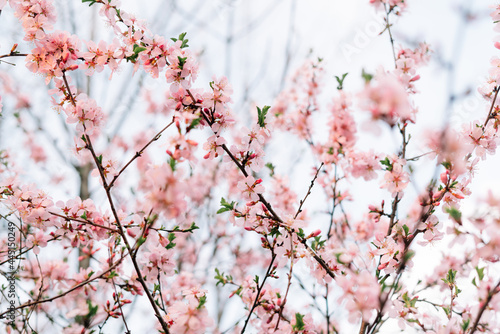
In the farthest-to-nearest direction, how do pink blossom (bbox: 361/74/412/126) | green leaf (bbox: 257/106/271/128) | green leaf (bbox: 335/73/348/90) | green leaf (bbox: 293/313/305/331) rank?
green leaf (bbox: 335/73/348/90)
green leaf (bbox: 257/106/271/128)
green leaf (bbox: 293/313/305/331)
pink blossom (bbox: 361/74/412/126)

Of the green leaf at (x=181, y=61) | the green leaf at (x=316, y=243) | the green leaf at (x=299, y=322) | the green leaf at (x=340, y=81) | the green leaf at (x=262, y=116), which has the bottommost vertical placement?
the green leaf at (x=299, y=322)

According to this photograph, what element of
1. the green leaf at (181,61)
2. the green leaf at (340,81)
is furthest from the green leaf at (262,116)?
the green leaf at (340,81)

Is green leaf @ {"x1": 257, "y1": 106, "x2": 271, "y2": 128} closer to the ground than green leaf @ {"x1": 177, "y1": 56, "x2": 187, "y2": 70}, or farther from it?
closer to the ground

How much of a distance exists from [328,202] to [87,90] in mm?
4317

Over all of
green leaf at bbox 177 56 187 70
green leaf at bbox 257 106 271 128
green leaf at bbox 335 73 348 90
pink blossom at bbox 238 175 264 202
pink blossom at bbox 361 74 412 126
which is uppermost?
green leaf at bbox 335 73 348 90

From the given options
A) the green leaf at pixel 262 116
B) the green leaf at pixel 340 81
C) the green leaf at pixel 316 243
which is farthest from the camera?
the green leaf at pixel 340 81

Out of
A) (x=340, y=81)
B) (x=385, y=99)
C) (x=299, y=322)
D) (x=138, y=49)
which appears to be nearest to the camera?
(x=385, y=99)

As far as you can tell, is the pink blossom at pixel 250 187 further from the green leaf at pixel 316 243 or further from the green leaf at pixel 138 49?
the green leaf at pixel 138 49

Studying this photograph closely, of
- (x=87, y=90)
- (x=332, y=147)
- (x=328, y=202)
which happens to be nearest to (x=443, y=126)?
(x=332, y=147)

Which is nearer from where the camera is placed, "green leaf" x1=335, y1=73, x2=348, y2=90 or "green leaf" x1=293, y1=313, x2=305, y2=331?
"green leaf" x1=293, y1=313, x2=305, y2=331

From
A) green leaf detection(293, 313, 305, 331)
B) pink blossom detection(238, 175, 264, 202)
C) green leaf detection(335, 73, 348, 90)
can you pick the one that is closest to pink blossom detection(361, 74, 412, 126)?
pink blossom detection(238, 175, 264, 202)

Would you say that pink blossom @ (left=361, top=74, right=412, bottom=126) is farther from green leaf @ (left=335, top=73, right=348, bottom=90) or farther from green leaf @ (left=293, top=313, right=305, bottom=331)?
green leaf @ (left=335, top=73, right=348, bottom=90)

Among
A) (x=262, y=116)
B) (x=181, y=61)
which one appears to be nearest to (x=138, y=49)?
(x=181, y=61)

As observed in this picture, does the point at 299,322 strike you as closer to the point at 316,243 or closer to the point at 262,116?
the point at 316,243
